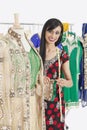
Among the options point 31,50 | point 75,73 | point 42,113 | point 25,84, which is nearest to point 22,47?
point 31,50

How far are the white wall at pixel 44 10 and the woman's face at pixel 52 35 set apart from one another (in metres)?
0.91

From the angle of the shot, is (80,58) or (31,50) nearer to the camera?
(31,50)

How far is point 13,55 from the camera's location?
2.52 metres

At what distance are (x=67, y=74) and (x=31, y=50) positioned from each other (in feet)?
1.64

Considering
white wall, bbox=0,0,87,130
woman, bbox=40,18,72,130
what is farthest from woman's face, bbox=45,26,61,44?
white wall, bbox=0,0,87,130

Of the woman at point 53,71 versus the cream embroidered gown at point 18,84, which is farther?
the woman at point 53,71

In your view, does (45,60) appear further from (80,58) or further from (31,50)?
(80,58)

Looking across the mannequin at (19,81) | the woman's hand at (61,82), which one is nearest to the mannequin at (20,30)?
the mannequin at (19,81)

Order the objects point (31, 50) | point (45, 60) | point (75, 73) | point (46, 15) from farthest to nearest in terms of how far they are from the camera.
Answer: point (46, 15), point (75, 73), point (45, 60), point (31, 50)

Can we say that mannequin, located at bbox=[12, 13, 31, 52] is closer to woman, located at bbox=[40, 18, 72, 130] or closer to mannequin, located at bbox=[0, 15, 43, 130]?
mannequin, located at bbox=[0, 15, 43, 130]

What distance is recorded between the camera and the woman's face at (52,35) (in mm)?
2879

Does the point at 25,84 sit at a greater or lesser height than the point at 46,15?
lesser

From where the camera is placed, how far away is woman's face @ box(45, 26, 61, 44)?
2.88m

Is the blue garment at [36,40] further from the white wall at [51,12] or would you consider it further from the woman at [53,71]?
the white wall at [51,12]
